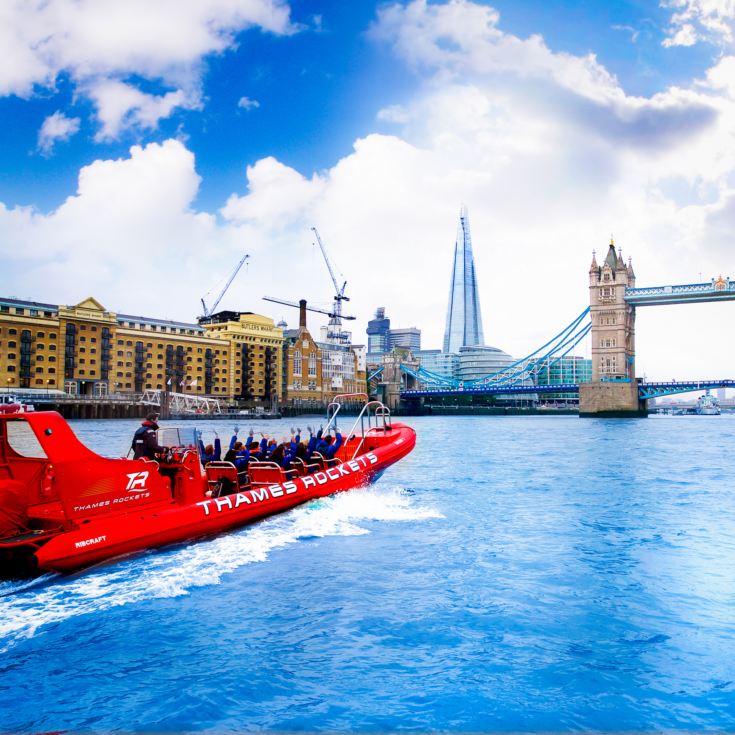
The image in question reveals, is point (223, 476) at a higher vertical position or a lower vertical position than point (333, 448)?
lower

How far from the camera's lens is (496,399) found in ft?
496

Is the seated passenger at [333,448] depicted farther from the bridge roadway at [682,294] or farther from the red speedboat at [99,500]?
the bridge roadway at [682,294]

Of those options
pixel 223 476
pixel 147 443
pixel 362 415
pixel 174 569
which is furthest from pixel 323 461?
pixel 174 569

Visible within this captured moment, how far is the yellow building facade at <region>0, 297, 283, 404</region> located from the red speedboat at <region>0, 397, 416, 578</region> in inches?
2658

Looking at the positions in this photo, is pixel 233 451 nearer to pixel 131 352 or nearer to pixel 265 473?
pixel 265 473

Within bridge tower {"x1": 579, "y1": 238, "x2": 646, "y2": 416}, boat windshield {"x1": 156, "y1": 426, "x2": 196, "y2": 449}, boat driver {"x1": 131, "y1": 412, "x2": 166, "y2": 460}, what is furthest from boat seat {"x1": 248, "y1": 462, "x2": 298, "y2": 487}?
bridge tower {"x1": 579, "y1": 238, "x2": 646, "y2": 416}

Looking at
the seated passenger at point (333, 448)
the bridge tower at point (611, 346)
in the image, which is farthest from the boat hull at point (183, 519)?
the bridge tower at point (611, 346)

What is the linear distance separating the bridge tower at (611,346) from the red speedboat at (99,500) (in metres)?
83.6

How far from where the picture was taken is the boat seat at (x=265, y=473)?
13211 millimetres

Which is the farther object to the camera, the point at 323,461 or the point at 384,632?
the point at 323,461

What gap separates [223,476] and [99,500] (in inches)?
132

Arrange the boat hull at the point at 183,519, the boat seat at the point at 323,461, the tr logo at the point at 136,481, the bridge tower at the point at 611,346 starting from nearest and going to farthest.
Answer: the boat hull at the point at 183,519 < the tr logo at the point at 136,481 < the boat seat at the point at 323,461 < the bridge tower at the point at 611,346

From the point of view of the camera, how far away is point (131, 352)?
89.6 m

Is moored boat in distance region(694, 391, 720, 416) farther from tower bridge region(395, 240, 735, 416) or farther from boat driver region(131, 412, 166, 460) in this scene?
boat driver region(131, 412, 166, 460)
